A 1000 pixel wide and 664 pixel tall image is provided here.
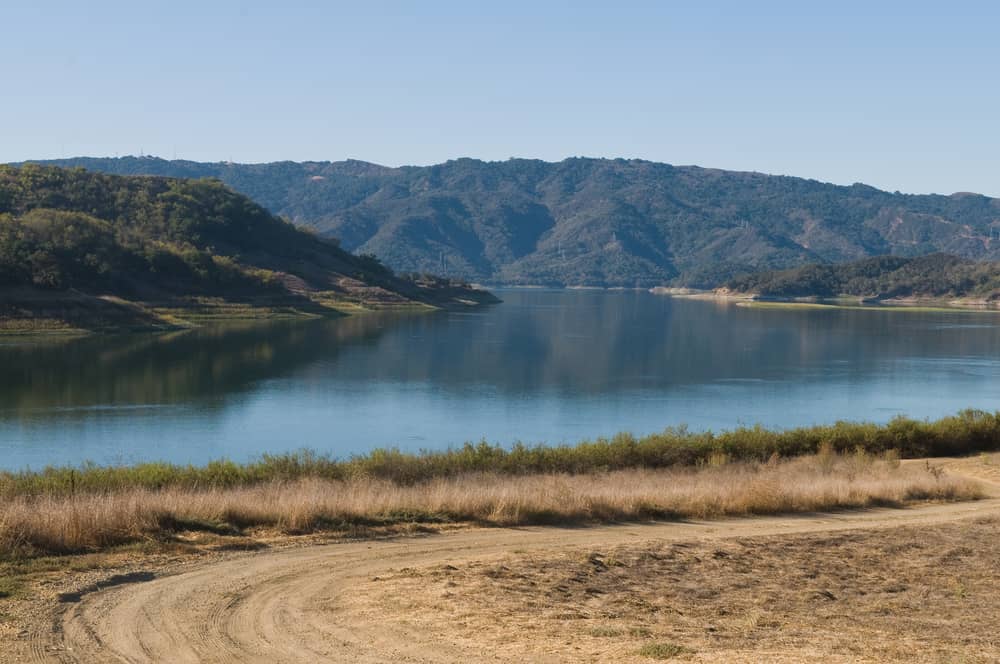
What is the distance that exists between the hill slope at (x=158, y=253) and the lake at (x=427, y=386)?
35.5 ft

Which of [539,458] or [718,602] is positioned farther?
[539,458]

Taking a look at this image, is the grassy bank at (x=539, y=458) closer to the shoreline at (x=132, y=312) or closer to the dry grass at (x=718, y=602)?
the dry grass at (x=718, y=602)

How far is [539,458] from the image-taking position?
25562 mm

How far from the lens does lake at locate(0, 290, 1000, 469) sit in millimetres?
37156

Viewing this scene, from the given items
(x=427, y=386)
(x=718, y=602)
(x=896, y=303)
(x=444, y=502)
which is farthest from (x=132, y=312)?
(x=896, y=303)

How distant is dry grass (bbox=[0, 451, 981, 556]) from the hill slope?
216 ft

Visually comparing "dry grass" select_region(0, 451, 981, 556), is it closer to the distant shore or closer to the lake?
the lake

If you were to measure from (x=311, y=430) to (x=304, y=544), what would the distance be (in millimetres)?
24428

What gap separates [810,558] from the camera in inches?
616

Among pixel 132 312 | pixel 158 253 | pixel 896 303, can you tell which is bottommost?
pixel 132 312

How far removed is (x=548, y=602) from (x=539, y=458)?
13.5m

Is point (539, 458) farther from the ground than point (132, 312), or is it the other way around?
point (132, 312)

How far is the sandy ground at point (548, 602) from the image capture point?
403 inches

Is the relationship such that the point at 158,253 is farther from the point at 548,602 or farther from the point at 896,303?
the point at 896,303
